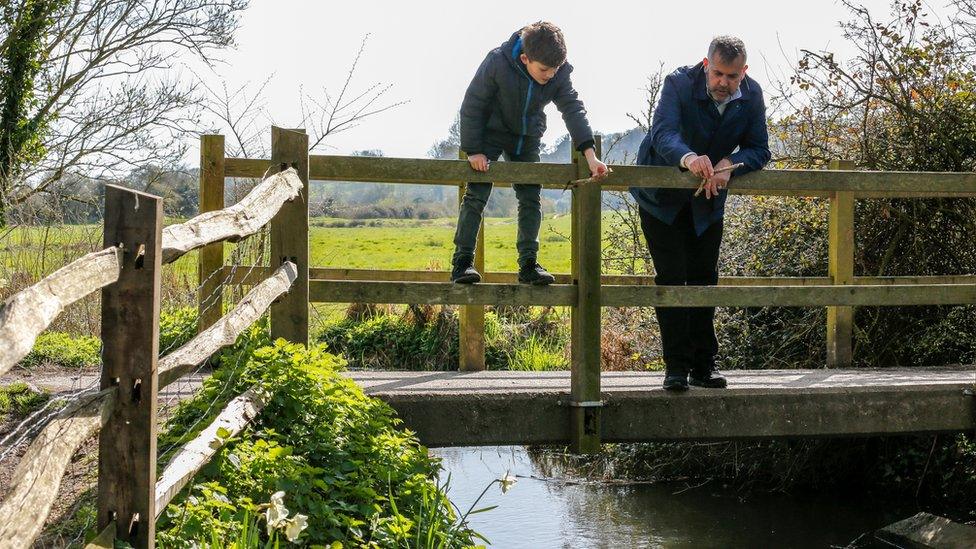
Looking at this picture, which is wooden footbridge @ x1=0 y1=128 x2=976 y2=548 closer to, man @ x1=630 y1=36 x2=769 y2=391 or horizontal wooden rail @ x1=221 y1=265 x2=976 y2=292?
man @ x1=630 y1=36 x2=769 y2=391

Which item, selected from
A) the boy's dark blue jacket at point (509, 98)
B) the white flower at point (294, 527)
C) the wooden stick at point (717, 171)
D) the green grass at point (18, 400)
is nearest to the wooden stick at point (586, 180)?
the boy's dark blue jacket at point (509, 98)

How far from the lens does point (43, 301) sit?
2184 millimetres

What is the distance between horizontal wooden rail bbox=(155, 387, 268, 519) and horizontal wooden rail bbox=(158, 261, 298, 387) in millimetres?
249

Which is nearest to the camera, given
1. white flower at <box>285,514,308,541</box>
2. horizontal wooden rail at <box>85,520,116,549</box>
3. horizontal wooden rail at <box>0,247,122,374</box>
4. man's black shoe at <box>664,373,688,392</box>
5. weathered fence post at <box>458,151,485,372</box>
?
horizontal wooden rail at <box>0,247,122,374</box>

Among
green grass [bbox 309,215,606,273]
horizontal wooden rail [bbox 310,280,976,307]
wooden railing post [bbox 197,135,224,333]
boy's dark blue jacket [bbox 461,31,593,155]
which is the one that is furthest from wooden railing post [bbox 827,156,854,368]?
green grass [bbox 309,215,606,273]

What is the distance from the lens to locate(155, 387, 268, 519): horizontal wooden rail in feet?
9.86

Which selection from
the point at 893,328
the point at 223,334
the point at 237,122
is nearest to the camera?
the point at 223,334

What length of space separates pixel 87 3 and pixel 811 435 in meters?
16.9

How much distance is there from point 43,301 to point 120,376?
0.59 metres

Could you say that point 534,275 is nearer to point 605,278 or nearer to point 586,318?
point 586,318

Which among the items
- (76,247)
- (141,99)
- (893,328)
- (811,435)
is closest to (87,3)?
(141,99)

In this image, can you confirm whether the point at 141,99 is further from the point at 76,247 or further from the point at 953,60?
the point at 953,60

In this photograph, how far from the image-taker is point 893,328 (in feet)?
27.7

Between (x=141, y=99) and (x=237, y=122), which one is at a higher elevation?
(x=141, y=99)
